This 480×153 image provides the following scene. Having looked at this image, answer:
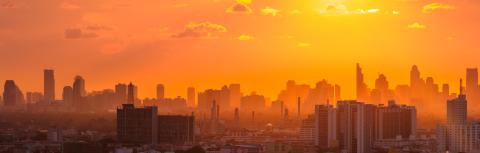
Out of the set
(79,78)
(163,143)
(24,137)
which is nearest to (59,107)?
(79,78)

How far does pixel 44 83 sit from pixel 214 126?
41192mm

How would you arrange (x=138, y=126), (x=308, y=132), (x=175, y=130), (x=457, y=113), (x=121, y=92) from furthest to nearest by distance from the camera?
(x=121, y=92)
(x=308, y=132)
(x=457, y=113)
(x=175, y=130)
(x=138, y=126)

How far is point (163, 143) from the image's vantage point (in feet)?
136

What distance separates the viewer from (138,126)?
4312cm

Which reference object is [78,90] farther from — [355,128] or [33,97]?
[355,128]

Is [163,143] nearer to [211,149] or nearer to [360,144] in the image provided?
[211,149]

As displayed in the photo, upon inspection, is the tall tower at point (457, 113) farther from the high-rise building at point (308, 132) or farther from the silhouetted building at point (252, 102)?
the silhouetted building at point (252, 102)

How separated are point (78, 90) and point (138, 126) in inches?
2072

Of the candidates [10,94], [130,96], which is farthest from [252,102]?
[130,96]

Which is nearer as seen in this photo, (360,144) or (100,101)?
(360,144)

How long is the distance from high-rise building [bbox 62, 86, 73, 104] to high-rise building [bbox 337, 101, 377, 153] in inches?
2096

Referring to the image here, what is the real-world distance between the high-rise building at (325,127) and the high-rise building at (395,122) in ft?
8.72

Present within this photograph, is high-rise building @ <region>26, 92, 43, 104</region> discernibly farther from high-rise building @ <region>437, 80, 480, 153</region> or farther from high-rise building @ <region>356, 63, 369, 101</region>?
high-rise building @ <region>437, 80, 480, 153</region>

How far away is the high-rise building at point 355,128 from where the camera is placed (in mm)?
42625
